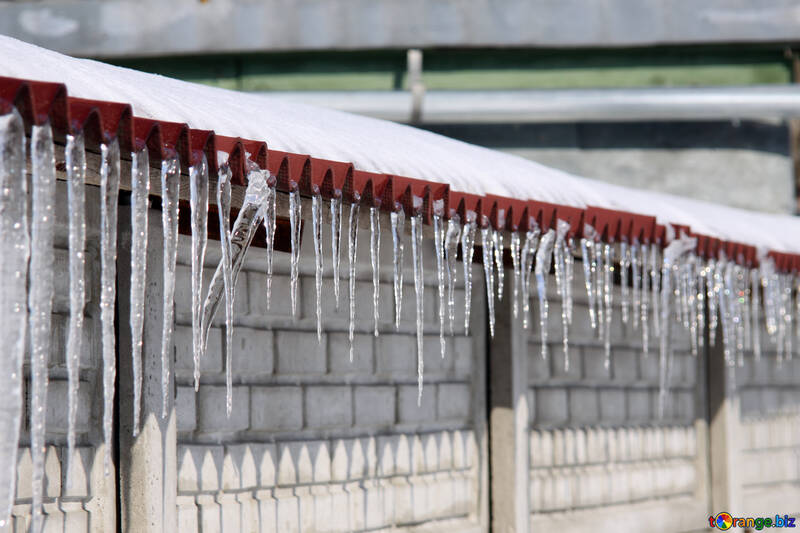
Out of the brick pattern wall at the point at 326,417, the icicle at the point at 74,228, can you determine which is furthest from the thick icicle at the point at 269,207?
the icicle at the point at 74,228

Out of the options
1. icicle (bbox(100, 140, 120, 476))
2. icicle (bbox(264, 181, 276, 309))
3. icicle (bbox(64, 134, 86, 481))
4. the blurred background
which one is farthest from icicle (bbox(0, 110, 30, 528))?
the blurred background

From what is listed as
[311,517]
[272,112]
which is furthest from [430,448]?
[272,112]

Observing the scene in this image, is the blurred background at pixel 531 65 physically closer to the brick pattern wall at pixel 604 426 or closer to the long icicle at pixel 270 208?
the brick pattern wall at pixel 604 426

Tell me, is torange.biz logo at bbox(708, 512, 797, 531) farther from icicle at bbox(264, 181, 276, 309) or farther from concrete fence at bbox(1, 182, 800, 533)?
icicle at bbox(264, 181, 276, 309)

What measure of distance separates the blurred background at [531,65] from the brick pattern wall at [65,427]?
7.57 meters

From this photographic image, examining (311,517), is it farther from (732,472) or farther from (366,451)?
(732,472)

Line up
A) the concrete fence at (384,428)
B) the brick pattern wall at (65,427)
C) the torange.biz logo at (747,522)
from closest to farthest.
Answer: the brick pattern wall at (65,427) → the concrete fence at (384,428) → the torange.biz logo at (747,522)

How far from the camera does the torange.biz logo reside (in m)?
10.5

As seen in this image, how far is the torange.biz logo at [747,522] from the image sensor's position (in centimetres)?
1052

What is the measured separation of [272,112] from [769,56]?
9.04 meters

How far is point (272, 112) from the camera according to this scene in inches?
226

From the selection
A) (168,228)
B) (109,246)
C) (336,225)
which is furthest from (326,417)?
(109,246)

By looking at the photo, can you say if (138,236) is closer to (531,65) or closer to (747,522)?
(747,522)

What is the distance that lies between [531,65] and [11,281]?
1008 cm
